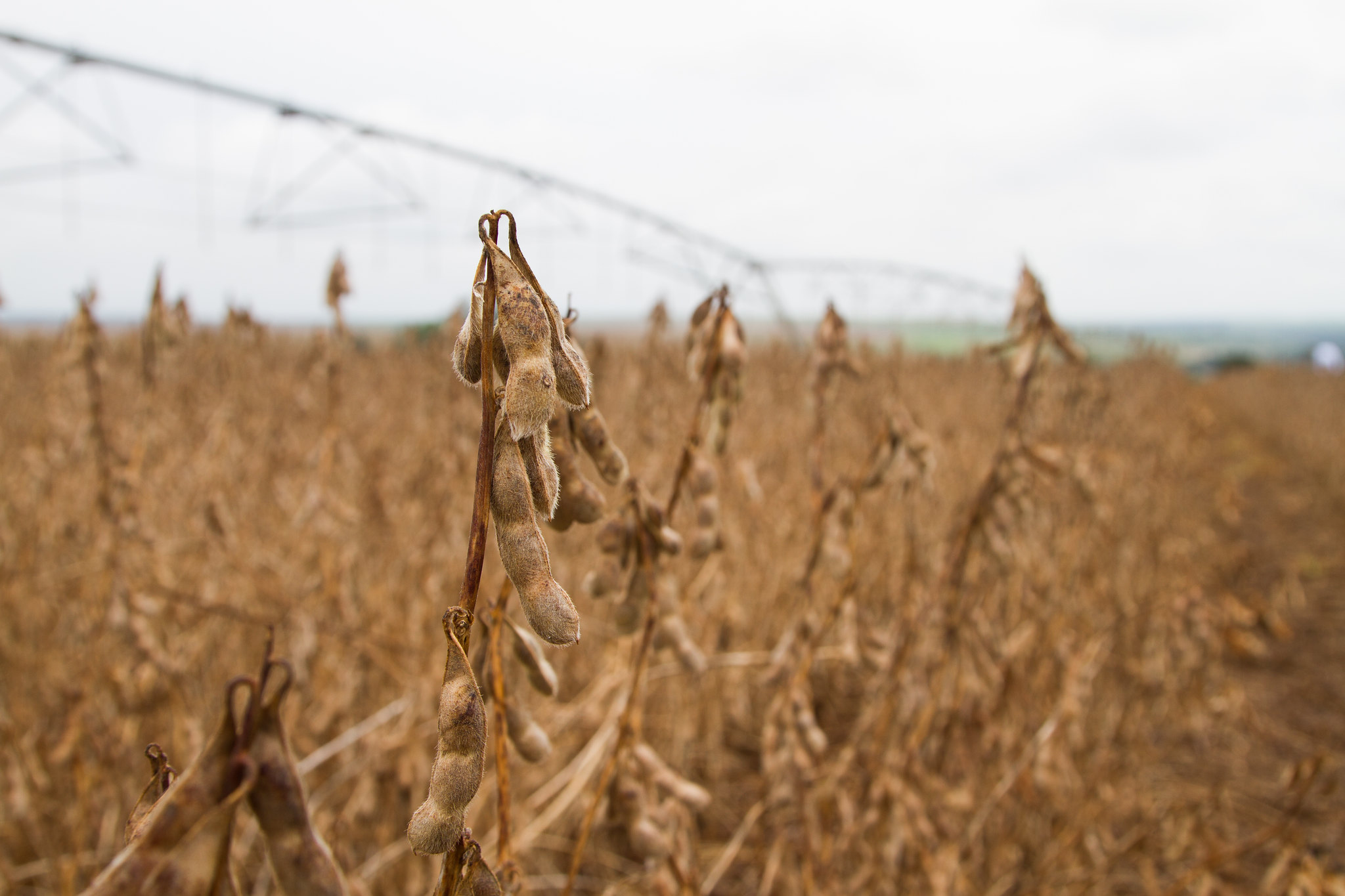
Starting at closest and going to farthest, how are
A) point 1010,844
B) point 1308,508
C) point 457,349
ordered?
point 457,349
point 1010,844
point 1308,508

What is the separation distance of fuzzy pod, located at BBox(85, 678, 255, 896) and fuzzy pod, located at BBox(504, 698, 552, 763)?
1.42ft

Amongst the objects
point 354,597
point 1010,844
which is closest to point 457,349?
point 354,597

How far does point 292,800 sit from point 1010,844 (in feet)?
8.85

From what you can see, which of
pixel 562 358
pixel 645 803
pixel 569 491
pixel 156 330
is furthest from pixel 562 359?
pixel 156 330

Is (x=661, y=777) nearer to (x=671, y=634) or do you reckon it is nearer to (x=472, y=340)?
(x=671, y=634)

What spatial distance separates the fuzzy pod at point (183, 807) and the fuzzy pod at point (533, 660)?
0.35 metres

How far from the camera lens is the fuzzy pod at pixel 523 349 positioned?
1.90 ft

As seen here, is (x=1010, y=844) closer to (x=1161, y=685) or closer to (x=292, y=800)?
(x=1161, y=685)

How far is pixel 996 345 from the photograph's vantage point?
1690mm

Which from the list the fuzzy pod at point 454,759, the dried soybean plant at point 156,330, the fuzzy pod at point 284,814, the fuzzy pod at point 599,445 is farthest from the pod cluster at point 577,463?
the dried soybean plant at point 156,330

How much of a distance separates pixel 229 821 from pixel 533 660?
39 cm

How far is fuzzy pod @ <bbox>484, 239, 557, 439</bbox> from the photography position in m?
0.58

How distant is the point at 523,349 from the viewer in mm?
593

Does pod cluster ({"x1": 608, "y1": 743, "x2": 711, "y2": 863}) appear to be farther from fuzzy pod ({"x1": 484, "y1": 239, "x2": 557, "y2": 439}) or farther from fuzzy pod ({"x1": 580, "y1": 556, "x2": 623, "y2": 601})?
fuzzy pod ({"x1": 484, "y1": 239, "x2": 557, "y2": 439})
